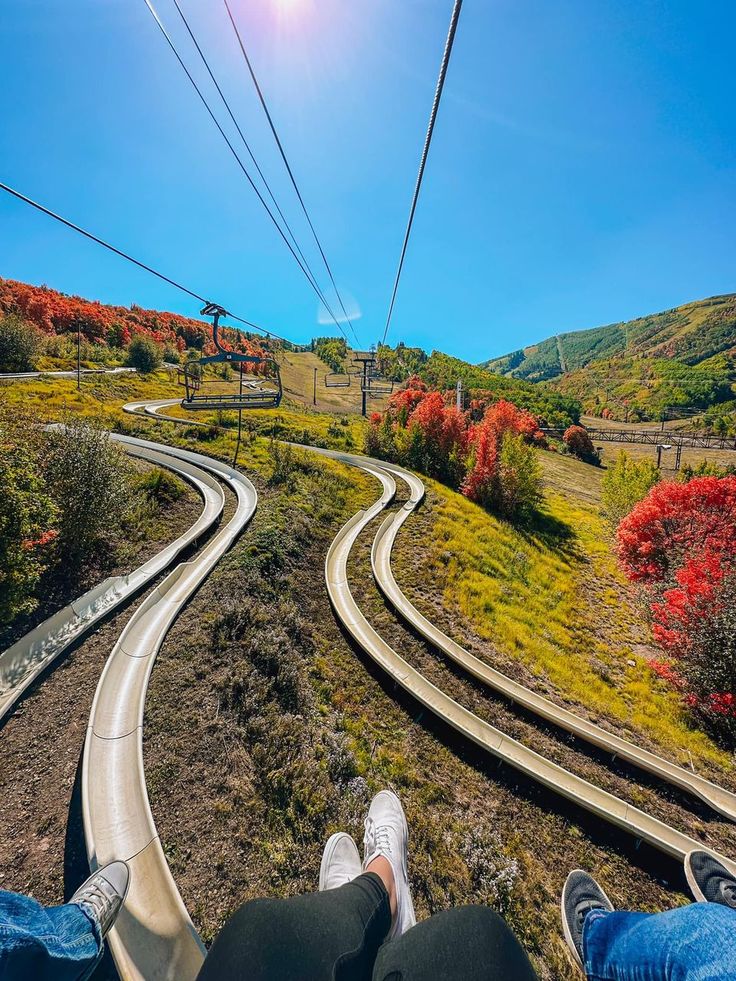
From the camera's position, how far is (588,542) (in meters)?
29.5

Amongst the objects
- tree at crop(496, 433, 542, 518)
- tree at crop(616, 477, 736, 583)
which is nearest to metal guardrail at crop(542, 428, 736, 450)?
tree at crop(496, 433, 542, 518)

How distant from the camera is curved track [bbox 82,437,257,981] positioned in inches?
191

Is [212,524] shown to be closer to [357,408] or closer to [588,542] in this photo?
[588,542]

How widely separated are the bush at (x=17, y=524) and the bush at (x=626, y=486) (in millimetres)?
37648

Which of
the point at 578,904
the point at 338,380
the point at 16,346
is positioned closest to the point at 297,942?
the point at 578,904

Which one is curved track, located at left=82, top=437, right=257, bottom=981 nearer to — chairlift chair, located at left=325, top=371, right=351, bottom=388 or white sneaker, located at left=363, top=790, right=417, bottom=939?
white sneaker, located at left=363, top=790, right=417, bottom=939

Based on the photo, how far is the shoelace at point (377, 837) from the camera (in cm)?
586

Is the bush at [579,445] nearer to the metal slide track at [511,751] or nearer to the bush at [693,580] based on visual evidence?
the bush at [693,580]

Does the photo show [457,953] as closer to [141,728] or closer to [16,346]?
[141,728]

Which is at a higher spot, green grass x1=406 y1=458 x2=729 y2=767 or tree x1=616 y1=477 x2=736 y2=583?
tree x1=616 y1=477 x2=736 y2=583

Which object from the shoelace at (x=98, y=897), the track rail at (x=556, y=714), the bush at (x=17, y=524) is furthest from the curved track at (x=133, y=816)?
the track rail at (x=556, y=714)

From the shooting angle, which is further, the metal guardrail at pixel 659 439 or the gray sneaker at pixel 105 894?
the metal guardrail at pixel 659 439

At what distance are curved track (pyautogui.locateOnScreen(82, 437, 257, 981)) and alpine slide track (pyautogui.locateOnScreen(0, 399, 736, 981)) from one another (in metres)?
0.02

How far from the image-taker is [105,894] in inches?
185
